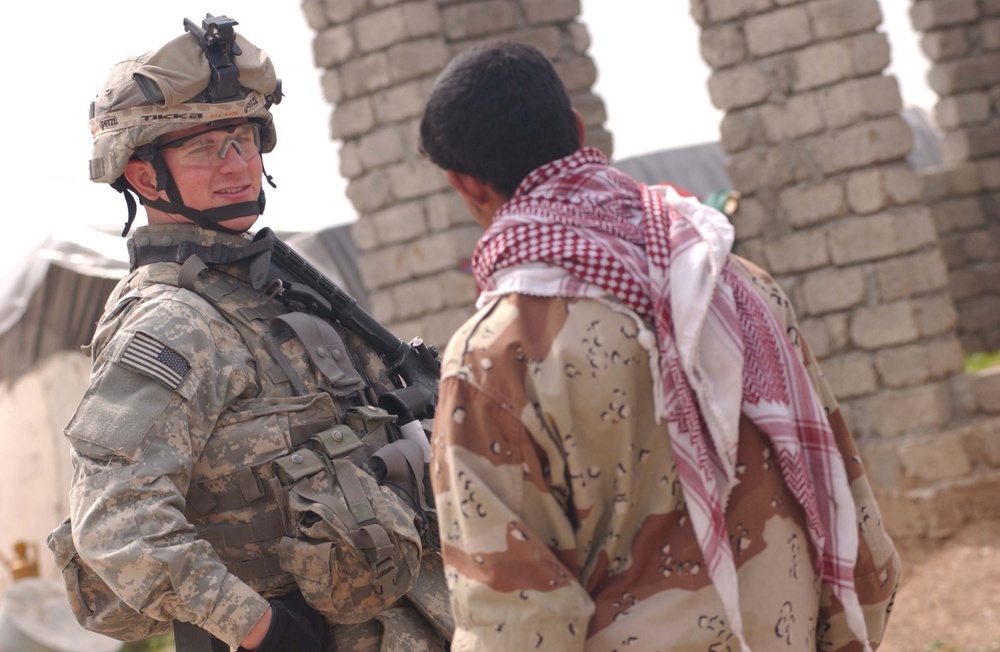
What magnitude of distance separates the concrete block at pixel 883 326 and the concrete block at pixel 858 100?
1.07 metres

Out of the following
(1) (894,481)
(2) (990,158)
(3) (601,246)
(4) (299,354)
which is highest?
(3) (601,246)

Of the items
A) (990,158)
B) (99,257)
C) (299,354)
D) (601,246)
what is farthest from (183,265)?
(990,158)

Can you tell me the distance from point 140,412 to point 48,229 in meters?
8.06

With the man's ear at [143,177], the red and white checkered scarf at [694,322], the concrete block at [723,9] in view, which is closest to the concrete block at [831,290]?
the concrete block at [723,9]

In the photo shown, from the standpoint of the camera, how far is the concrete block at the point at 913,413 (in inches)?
284

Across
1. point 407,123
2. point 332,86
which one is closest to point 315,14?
point 332,86

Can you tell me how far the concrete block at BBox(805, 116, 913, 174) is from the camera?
7203 mm

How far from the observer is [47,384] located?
10398 millimetres

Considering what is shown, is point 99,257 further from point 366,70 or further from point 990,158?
point 990,158

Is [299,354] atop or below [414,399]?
atop

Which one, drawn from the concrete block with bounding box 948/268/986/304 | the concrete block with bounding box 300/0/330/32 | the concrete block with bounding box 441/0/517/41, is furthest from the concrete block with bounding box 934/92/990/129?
the concrete block with bounding box 300/0/330/32

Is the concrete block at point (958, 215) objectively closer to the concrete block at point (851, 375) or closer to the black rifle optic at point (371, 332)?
the concrete block at point (851, 375)

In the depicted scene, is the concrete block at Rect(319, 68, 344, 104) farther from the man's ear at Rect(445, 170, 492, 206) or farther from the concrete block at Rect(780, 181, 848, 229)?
the man's ear at Rect(445, 170, 492, 206)

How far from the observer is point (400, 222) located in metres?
8.44
